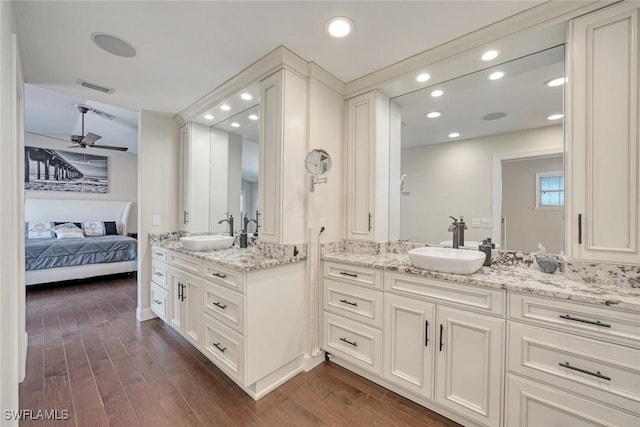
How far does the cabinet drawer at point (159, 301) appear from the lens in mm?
2754

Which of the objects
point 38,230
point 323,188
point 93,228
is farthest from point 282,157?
point 38,230

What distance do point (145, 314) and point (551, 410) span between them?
12.0 ft

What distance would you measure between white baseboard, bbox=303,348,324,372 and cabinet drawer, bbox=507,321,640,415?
4.45 ft

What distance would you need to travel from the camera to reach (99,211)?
597cm

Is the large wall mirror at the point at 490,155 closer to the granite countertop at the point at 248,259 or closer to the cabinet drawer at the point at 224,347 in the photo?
the granite countertop at the point at 248,259

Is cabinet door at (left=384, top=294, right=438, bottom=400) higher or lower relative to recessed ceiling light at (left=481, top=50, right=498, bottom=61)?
lower

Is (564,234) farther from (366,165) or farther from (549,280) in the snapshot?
(366,165)

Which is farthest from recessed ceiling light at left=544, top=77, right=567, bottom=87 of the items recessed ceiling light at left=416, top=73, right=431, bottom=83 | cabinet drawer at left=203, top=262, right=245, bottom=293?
cabinet drawer at left=203, top=262, right=245, bottom=293

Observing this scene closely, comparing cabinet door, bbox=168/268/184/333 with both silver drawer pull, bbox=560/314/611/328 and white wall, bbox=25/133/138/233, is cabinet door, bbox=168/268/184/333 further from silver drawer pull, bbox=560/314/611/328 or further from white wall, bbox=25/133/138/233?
white wall, bbox=25/133/138/233

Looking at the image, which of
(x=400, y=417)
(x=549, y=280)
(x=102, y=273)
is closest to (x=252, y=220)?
(x=400, y=417)

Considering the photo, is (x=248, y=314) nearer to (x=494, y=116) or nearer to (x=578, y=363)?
(x=578, y=363)

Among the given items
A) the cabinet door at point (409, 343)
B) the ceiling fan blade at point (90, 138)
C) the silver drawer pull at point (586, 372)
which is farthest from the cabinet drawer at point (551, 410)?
the ceiling fan blade at point (90, 138)

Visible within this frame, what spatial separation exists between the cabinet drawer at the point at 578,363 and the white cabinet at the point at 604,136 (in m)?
0.50

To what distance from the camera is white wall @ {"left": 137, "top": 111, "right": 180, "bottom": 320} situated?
3.10 m
